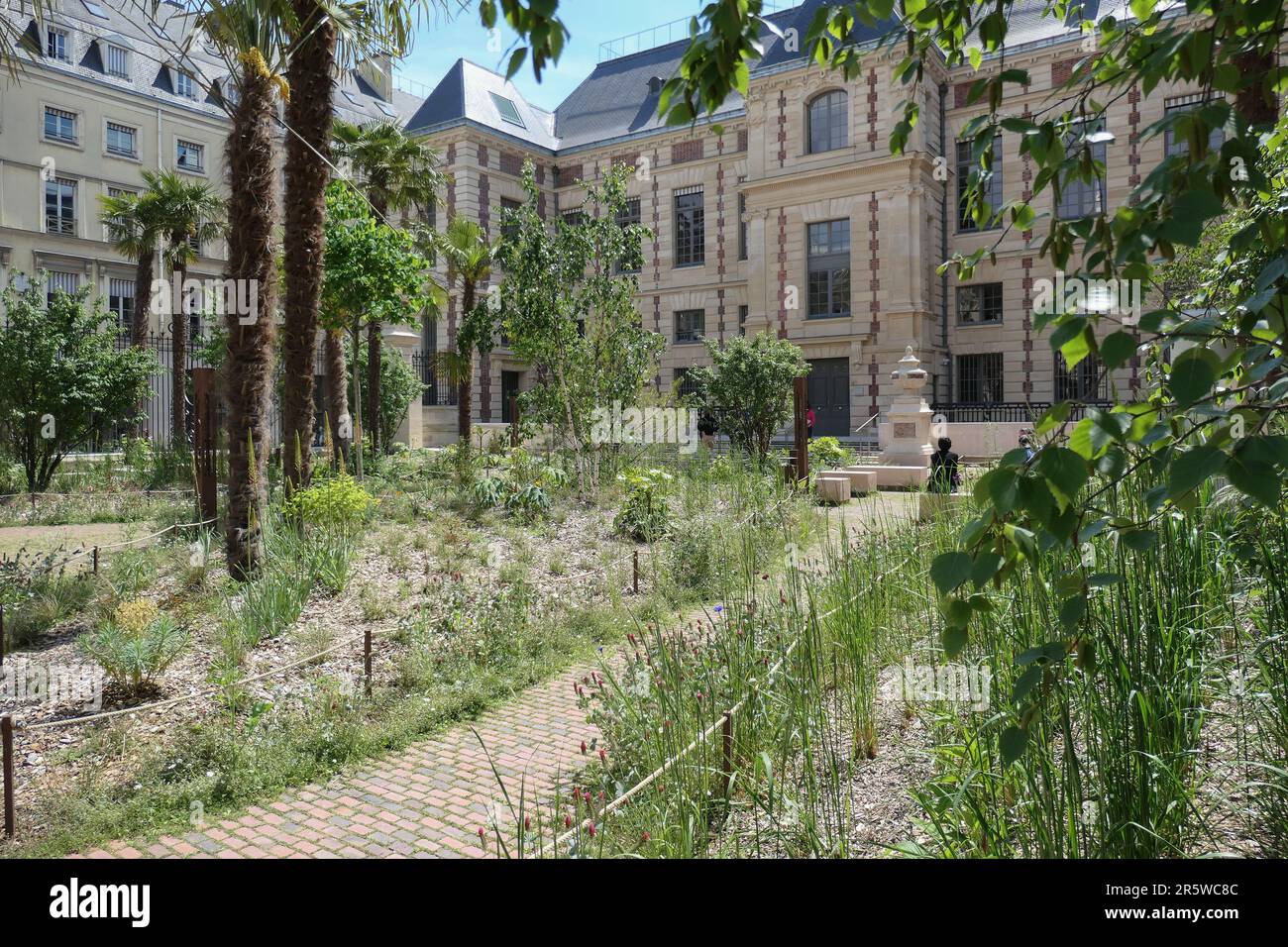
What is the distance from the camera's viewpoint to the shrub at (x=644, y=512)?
10.7 metres

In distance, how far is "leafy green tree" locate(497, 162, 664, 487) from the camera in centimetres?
1380

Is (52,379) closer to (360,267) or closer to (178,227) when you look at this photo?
(360,267)

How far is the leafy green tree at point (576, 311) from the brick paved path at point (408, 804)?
8668 mm

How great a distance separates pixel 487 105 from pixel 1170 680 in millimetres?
39236

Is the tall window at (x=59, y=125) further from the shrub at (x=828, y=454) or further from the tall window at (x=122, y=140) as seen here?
the shrub at (x=828, y=454)

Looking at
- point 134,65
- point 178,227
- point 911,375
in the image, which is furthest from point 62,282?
point 911,375

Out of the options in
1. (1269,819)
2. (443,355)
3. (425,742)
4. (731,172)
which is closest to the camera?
(1269,819)

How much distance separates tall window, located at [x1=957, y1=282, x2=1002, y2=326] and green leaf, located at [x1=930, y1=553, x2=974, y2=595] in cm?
3137

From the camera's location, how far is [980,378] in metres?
30.5

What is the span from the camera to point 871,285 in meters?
29.3

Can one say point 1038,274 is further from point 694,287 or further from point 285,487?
point 285,487

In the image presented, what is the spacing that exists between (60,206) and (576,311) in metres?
31.0

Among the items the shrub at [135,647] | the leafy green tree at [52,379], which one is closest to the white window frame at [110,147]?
the leafy green tree at [52,379]
